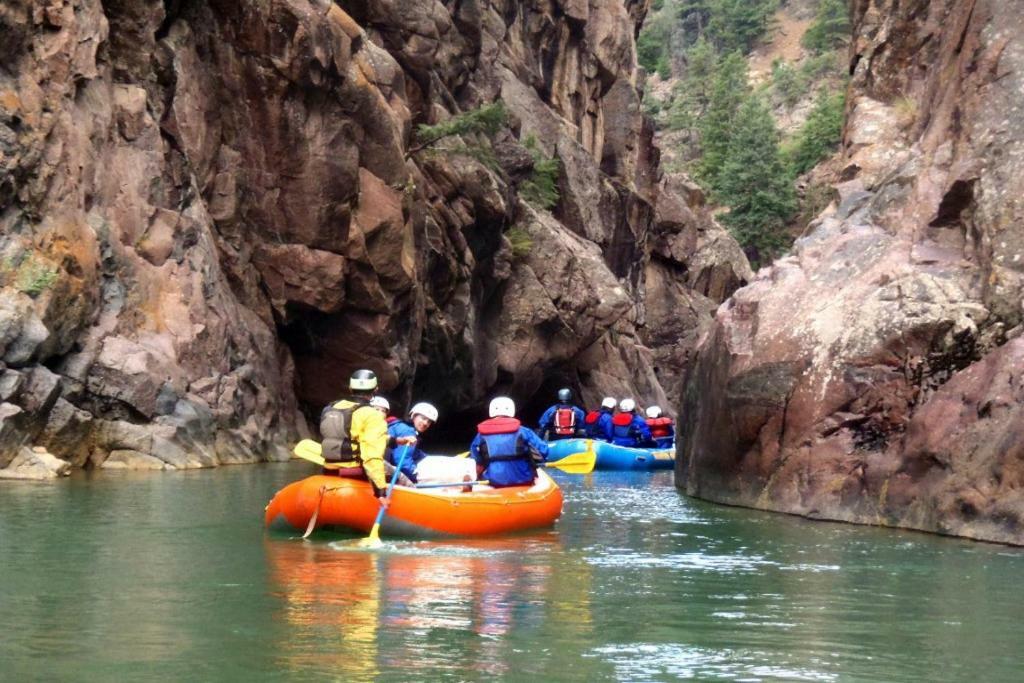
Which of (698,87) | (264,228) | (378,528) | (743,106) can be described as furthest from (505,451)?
(698,87)

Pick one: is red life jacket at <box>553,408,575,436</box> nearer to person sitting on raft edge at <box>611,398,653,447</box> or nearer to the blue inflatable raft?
person sitting on raft edge at <box>611,398,653,447</box>

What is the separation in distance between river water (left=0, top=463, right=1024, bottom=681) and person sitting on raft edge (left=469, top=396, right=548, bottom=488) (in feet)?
2.81

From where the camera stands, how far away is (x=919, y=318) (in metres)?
16.4

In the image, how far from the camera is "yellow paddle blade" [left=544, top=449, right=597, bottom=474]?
28.0 m

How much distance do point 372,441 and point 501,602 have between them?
12.2 ft

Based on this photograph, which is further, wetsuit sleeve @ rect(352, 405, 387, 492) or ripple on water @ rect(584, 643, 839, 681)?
wetsuit sleeve @ rect(352, 405, 387, 492)

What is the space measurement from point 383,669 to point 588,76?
4276 cm

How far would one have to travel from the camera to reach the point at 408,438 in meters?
14.8

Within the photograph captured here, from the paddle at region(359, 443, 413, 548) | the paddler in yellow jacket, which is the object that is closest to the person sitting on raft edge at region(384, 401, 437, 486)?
the paddle at region(359, 443, 413, 548)

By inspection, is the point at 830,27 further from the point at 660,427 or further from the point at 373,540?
the point at 373,540

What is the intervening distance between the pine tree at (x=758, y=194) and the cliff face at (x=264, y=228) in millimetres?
19203

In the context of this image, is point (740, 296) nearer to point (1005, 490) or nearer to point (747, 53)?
point (1005, 490)

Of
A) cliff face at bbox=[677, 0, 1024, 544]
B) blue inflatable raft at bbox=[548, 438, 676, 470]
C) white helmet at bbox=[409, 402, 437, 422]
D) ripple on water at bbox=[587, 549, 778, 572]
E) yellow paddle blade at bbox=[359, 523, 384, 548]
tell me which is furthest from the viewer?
blue inflatable raft at bbox=[548, 438, 676, 470]

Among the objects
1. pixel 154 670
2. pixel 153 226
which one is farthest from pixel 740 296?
pixel 154 670
